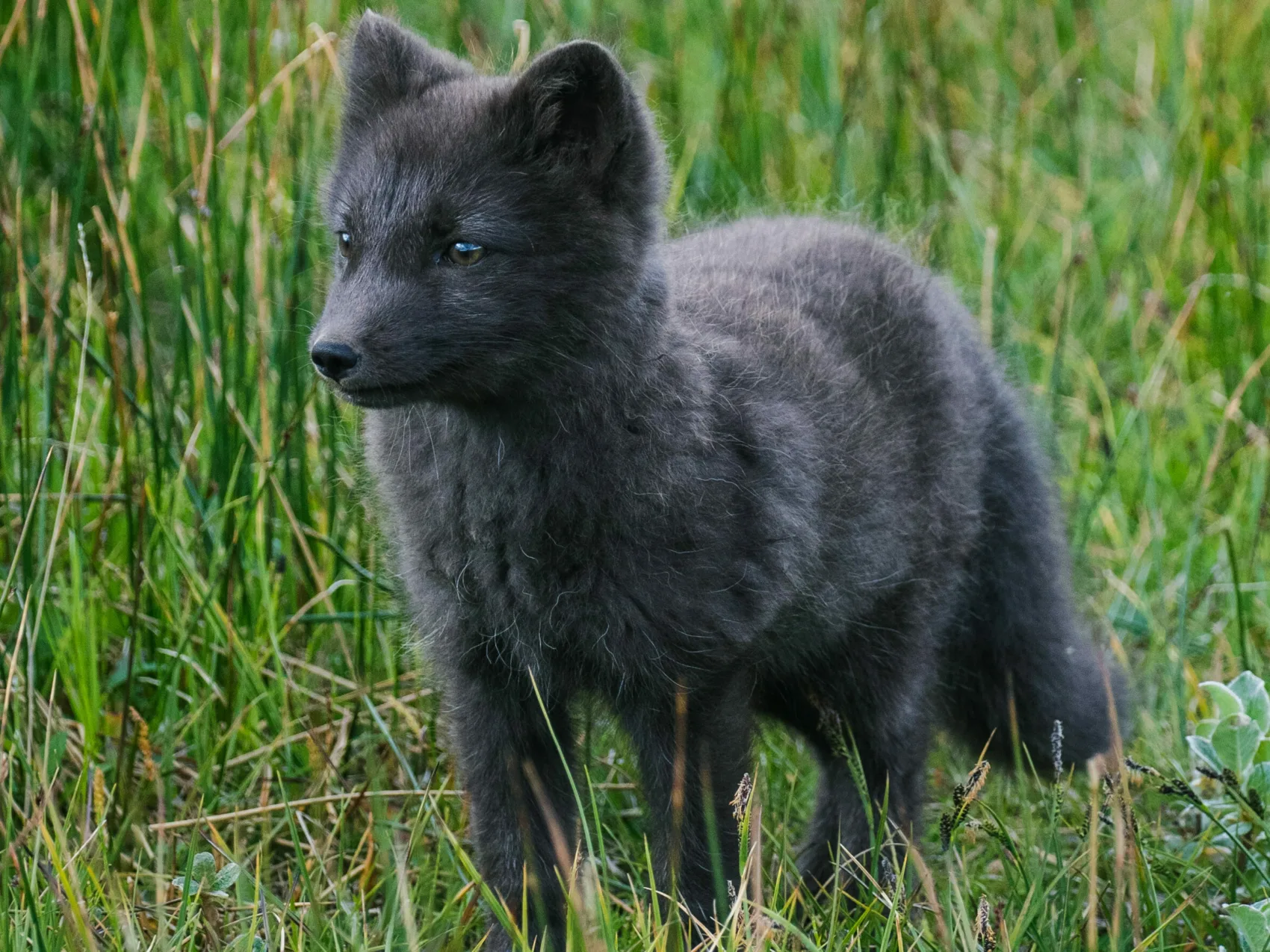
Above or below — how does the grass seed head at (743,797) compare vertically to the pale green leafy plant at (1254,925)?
above

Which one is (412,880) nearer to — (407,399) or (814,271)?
(407,399)

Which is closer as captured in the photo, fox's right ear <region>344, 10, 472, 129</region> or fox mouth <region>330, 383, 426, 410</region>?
fox mouth <region>330, 383, 426, 410</region>

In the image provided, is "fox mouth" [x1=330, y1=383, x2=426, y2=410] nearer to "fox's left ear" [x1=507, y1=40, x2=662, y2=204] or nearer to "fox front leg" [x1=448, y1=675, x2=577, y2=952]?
"fox's left ear" [x1=507, y1=40, x2=662, y2=204]

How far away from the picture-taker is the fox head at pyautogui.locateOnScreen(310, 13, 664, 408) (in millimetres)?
2988

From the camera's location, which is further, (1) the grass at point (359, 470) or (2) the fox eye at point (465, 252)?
(1) the grass at point (359, 470)

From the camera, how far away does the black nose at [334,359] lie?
288 cm

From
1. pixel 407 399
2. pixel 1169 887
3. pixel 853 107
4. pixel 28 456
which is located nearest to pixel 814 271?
pixel 407 399

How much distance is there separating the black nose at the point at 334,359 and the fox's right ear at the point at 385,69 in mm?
703

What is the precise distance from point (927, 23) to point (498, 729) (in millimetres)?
4325

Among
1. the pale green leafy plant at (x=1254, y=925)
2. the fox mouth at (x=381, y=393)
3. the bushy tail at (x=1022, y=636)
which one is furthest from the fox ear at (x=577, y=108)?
the pale green leafy plant at (x=1254, y=925)

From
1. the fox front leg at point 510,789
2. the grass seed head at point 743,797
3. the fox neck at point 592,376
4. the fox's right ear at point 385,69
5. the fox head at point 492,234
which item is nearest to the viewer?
the grass seed head at point 743,797

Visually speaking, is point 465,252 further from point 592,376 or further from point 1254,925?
point 1254,925

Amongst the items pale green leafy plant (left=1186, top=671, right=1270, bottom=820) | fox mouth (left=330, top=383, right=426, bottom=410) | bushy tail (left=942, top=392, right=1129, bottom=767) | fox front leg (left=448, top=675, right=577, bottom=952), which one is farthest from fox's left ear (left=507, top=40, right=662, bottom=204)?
pale green leafy plant (left=1186, top=671, right=1270, bottom=820)

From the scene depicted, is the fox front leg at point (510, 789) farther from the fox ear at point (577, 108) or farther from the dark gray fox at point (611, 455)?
the fox ear at point (577, 108)
